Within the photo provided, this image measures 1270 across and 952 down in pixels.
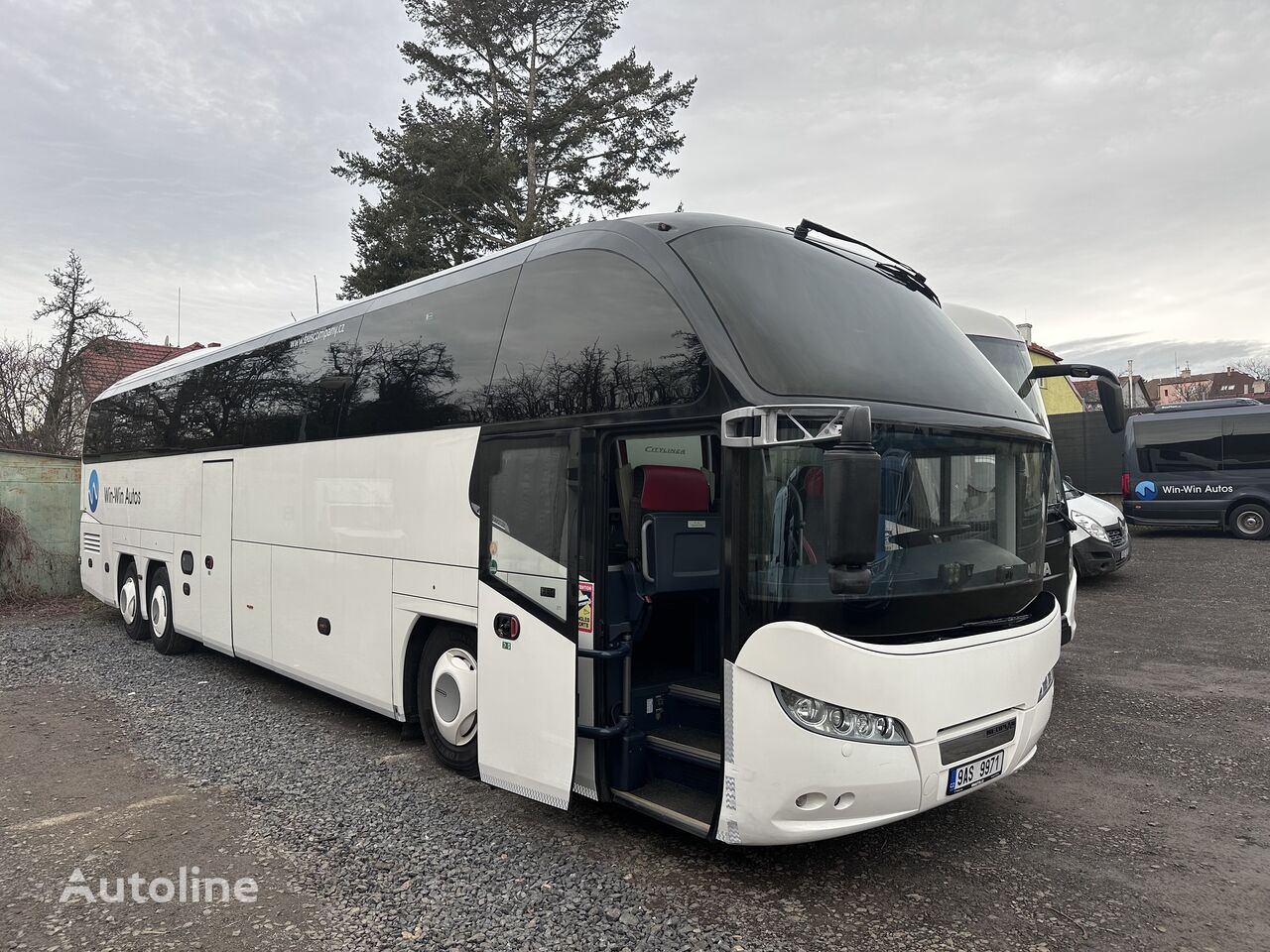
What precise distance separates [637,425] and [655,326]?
0.49 metres

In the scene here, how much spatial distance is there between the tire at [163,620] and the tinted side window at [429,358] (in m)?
4.60

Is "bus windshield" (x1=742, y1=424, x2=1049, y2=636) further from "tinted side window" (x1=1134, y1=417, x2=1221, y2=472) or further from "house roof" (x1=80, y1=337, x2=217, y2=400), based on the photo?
"house roof" (x1=80, y1=337, x2=217, y2=400)

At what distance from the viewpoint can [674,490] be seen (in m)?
4.53

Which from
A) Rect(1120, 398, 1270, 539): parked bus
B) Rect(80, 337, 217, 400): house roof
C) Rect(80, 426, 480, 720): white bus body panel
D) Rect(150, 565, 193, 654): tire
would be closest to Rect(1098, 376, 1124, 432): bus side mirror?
Rect(80, 426, 480, 720): white bus body panel

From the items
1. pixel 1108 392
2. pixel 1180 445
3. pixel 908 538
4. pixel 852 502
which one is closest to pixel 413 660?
pixel 908 538

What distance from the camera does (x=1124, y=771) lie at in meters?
5.34

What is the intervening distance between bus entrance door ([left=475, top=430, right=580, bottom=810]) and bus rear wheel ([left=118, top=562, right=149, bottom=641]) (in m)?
7.35

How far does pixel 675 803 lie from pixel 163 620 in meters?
7.79

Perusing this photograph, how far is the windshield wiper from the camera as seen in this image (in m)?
4.72

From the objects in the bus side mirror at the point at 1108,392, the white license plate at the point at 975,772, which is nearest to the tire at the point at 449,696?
the white license plate at the point at 975,772

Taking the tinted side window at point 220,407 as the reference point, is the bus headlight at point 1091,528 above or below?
below

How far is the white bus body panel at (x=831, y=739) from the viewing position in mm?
3465

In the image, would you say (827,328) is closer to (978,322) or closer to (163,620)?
(978,322)

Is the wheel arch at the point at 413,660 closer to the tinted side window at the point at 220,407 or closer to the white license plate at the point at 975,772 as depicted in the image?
the white license plate at the point at 975,772
